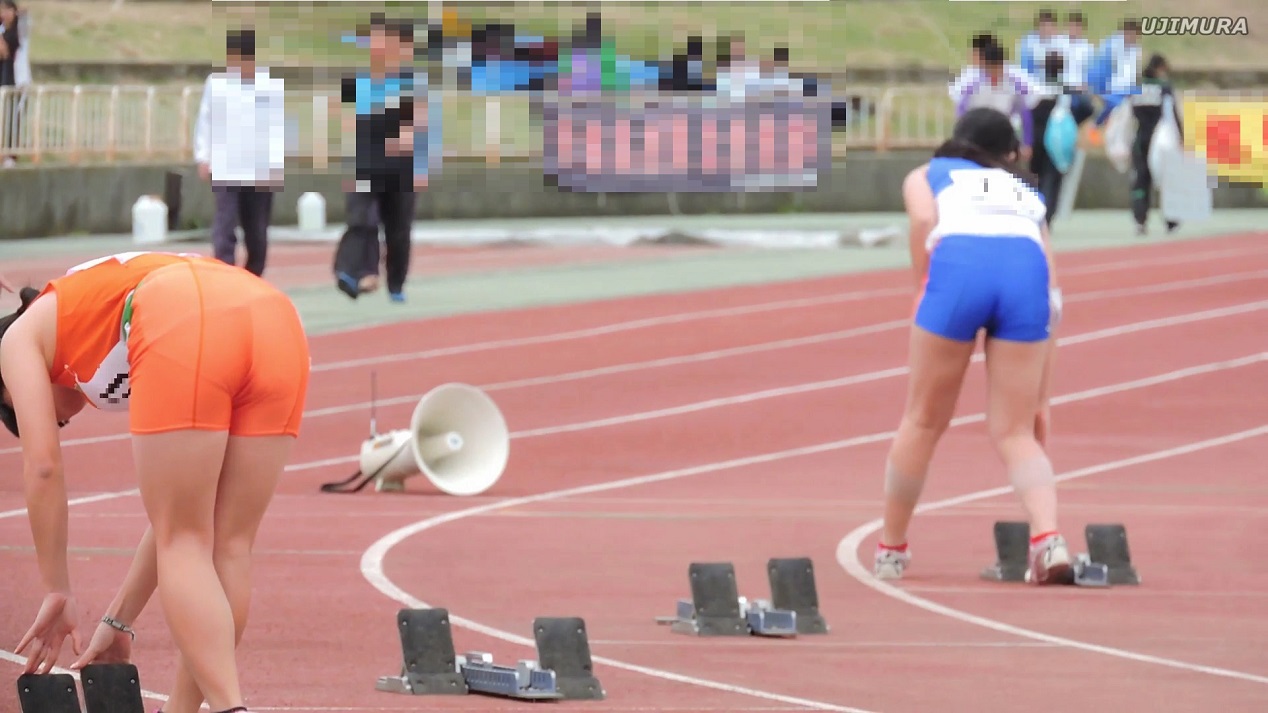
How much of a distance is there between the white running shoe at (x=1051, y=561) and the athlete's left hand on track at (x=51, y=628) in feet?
15.8

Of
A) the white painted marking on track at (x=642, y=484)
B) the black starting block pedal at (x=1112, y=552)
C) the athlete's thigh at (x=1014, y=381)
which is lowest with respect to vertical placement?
the white painted marking on track at (x=642, y=484)

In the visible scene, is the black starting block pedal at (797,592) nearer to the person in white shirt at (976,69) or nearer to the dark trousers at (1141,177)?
the person in white shirt at (976,69)

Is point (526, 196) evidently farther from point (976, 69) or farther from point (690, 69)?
point (976, 69)

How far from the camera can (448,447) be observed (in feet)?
43.8

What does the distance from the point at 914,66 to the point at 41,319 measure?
29732mm

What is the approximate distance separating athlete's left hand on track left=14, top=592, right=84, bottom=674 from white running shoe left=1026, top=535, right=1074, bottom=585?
4.81 metres

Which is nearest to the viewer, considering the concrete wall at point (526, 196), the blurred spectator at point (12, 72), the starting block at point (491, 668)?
the starting block at point (491, 668)

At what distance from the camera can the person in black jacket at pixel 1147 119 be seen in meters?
29.3

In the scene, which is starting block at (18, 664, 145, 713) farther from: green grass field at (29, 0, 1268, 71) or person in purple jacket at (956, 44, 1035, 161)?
person in purple jacket at (956, 44, 1035, 161)

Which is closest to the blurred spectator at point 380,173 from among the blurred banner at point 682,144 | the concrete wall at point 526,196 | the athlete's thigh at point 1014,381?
the blurred banner at point 682,144

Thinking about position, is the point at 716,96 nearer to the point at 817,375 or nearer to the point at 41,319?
the point at 817,375

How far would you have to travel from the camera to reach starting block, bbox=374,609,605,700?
775 cm

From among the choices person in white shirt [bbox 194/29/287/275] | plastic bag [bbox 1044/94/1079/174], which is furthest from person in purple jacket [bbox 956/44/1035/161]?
person in white shirt [bbox 194/29/287/275]

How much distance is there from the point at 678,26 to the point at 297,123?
4374 millimetres
